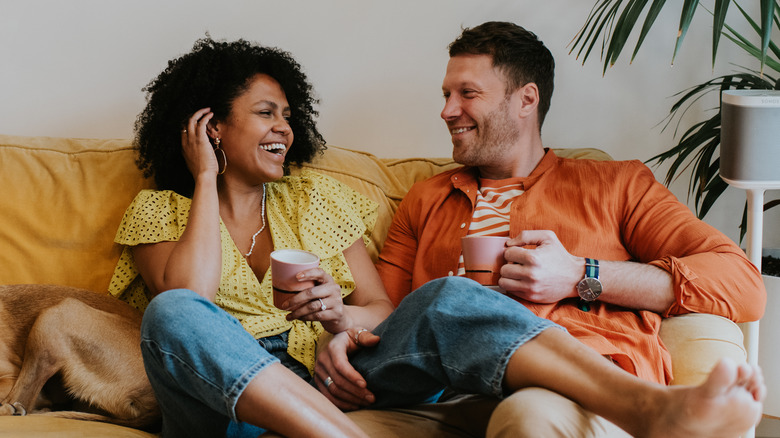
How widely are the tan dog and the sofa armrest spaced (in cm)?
121

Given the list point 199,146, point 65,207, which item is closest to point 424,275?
point 199,146

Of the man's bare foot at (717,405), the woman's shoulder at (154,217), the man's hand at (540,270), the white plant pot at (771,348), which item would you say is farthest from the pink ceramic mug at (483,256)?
the white plant pot at (771,348)

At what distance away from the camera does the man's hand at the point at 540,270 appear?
1.52 meters

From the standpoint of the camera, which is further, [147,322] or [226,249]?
[226,249]

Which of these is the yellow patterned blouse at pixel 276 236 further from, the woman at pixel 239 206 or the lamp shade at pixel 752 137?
the lamp shade at pixel 752 137

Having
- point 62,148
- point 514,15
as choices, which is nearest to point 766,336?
point 514,15

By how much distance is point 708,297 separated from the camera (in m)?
1.55

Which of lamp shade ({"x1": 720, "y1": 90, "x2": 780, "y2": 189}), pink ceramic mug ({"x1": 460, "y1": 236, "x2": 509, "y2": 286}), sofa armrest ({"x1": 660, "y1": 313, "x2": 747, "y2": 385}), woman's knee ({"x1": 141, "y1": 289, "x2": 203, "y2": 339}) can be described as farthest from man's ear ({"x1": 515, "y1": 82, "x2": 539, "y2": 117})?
woman's knee ({"x1": 141, "y1": 289, "x2": 203, "y2": 339})

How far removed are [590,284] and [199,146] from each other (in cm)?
107

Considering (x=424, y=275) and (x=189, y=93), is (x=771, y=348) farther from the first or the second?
(x=189, y=93)

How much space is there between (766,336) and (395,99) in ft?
4.68

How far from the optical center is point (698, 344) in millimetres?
1461

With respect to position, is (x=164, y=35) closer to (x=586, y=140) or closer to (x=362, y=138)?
(x=362, y=138)

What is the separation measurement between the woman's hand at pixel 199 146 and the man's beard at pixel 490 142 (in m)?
0.68
